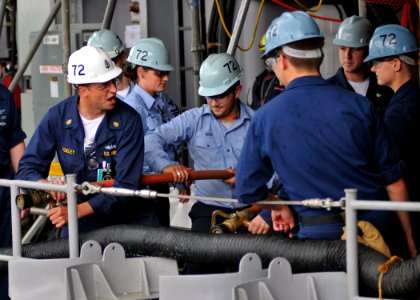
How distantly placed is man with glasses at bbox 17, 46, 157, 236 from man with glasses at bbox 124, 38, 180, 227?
99 centimetres

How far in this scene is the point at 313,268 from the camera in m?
5.68

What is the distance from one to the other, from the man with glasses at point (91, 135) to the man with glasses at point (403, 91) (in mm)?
1498

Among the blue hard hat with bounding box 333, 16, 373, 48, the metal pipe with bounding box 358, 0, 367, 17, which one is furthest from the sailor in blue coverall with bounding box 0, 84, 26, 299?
the metal pipe with bounding box 358, 0, 367, 17

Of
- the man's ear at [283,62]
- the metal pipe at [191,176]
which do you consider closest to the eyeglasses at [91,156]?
the metal pipe at [191,176]

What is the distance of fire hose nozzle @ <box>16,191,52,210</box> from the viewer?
21.7ft

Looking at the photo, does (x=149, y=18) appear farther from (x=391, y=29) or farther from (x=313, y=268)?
(x=313, y=268)

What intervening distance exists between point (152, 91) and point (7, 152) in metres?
1.15

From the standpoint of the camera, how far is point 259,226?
20.3 feet

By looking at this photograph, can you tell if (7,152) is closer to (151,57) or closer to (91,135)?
(91,135)

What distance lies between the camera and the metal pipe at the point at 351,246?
5.15 m

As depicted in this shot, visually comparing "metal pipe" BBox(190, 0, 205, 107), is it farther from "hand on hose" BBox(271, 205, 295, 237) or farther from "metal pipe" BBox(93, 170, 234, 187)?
"hand on hose" BBox(271, 205, 295, 237)

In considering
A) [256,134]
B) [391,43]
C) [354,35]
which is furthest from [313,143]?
[354,35]

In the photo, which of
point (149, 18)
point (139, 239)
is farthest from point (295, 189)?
point (149, 18)

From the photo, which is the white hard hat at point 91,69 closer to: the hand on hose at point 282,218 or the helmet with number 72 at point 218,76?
the helmet with number 72 at point 218,76
